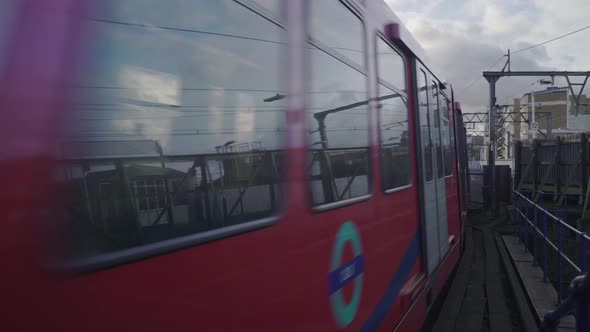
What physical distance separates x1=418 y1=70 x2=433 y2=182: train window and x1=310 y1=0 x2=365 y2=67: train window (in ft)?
5.85

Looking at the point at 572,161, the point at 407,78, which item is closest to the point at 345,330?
the point at 407,78

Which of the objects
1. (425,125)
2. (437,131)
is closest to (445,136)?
(437,131)

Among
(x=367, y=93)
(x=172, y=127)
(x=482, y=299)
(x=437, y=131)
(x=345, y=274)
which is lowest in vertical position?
(x=482, y=299)

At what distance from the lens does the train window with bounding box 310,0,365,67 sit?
2.48 m

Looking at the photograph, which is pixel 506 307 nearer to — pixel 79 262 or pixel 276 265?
pixel 276 265

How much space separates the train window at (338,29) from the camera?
8.14 ft

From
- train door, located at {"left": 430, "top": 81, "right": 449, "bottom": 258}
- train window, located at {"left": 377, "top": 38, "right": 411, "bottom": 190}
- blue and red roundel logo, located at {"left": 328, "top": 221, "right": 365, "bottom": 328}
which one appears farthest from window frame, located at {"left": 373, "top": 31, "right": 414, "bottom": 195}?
train door, located at {"left": 430, "top": 81, "right": 449, "bottom": 258}

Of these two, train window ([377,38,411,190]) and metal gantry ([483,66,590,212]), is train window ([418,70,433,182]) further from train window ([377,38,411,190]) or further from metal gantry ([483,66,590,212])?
metal gantry ([483,66,590,212])

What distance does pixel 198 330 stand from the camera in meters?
1.54

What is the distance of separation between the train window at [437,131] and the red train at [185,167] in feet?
8.53

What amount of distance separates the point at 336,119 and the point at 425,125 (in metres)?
2.48

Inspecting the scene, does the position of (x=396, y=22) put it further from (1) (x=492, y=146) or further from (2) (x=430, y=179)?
(1) (x=492, y=146)

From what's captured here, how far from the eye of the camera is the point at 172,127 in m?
1.51

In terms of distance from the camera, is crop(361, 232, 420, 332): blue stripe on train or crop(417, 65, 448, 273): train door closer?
crop(361, 232, 420, 332): blue stripe on train
